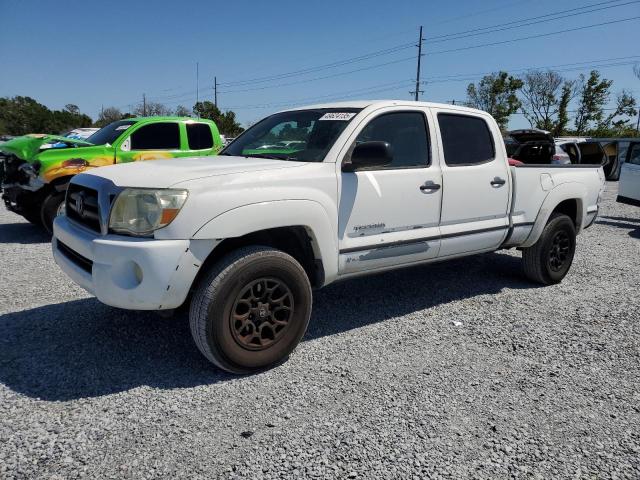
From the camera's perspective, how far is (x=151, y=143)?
802cm

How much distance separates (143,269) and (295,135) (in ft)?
5.80

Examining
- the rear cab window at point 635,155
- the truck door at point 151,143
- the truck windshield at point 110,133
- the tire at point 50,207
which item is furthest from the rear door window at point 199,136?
the rear cab window at point 635,155

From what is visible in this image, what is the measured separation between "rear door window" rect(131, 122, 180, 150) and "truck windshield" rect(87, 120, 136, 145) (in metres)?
0.28

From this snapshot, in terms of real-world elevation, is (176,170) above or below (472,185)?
above

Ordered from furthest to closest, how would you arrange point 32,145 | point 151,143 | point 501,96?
point 501,96 → point 151,143 → point 32,145

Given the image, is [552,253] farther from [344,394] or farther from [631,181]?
[631,181]

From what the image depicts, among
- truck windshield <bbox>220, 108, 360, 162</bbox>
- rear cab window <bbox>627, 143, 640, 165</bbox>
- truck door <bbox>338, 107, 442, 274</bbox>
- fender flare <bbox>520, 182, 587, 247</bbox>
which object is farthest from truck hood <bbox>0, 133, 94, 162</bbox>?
rear cab window <bbox>627, 143, 640, 165</bbox>

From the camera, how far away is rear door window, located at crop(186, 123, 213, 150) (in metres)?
8.32

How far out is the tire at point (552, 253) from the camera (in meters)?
5.14

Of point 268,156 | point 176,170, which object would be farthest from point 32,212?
point 176,170

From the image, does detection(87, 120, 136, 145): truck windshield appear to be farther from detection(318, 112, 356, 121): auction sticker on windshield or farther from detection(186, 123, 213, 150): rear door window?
detection(318, 112, 356, 121): auction sticker on windshield

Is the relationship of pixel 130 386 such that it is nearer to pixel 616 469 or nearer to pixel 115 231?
pixel 115 231

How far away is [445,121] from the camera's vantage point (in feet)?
13.9

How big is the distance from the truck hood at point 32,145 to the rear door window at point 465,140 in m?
5.78
